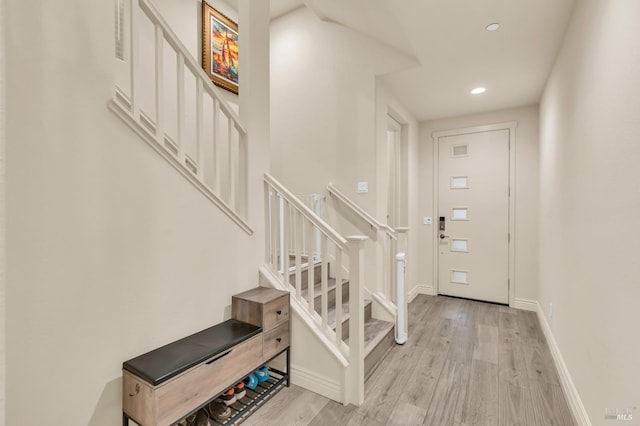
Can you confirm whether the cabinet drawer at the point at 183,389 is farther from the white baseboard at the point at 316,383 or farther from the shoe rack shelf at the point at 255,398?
the white baseboard at the point at 316,383

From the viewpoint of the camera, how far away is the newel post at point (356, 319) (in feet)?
6.32

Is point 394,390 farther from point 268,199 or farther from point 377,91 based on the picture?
point 377,91

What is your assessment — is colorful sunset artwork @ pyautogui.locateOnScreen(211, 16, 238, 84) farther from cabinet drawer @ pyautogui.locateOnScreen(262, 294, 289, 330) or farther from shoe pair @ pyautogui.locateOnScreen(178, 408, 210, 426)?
shoe pair @ pyautogui.locateOnScreen(178, 408, 210, 426)

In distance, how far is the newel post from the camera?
1.93 metres

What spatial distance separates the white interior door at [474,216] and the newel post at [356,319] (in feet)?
9.22

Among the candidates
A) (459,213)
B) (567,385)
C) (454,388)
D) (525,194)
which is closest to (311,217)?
(454,388)

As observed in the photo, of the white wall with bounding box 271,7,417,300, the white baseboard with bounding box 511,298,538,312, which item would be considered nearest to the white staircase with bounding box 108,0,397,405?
the white wall with bounding box 271,7,417,300

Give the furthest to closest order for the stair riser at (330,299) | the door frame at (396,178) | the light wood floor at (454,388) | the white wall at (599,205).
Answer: the door frame at (396,178), the stair riser at (330,299), the light wood floor at (454,388), the white wall at (599,205)

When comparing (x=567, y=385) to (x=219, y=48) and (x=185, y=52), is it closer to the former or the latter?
(x=185, y=52)

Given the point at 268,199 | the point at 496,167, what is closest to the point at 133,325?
the point at 268,199

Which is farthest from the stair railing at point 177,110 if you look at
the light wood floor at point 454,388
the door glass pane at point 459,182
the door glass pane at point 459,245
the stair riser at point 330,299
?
the door glass pane at point 459,245

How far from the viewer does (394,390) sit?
2135 mm

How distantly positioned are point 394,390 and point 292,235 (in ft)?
5.69

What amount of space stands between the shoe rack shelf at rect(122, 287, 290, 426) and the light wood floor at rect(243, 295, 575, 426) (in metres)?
0.30
